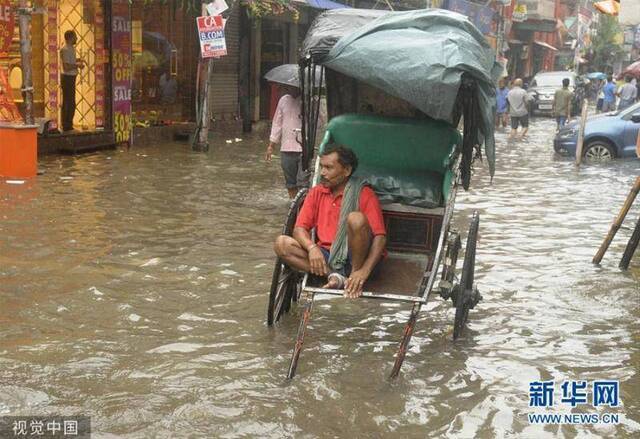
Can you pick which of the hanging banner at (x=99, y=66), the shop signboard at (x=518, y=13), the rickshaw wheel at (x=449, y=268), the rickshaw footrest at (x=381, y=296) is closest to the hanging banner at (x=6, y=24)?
the hanging banner at (x=99, y=66)

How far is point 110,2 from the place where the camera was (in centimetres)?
1606

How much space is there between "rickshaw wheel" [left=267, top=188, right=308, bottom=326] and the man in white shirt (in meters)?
10.1

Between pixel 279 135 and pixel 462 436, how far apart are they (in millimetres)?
6294

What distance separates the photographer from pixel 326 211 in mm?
5836

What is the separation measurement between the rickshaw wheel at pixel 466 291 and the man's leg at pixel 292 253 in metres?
1.07

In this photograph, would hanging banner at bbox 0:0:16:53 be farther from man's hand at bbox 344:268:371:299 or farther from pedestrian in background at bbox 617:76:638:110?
pedestrian in background at bbox 617:76:638:110

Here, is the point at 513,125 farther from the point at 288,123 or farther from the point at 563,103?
the point at 288,123

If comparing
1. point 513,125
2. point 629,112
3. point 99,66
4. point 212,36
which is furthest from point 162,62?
point 629,112

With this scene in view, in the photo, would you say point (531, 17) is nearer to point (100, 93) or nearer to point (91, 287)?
point (100, 93)

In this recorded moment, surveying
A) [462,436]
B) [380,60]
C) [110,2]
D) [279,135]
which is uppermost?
[110,2]

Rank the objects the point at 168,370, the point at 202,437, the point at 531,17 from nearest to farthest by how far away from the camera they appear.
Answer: the point at 202,437 → the point at 168,370 → the point at 531,17

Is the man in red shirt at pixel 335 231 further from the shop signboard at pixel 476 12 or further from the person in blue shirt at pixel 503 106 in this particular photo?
the shop signboard at pixel 476 12

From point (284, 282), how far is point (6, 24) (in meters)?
9.28

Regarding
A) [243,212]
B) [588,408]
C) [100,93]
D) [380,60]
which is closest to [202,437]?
[588,408]
